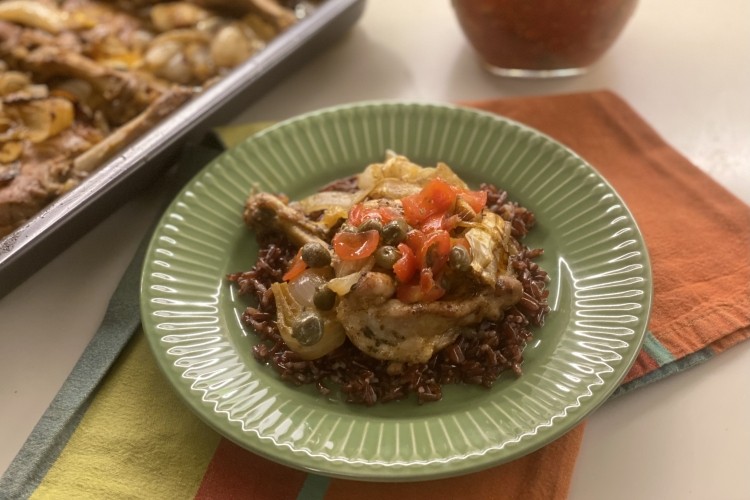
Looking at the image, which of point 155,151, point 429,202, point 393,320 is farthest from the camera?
point 155,151

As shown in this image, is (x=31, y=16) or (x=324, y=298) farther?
(x=31, y=16)

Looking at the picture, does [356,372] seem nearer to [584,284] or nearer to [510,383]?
[510,383]

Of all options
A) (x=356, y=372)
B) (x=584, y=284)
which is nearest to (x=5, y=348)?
(x=356, y=372)

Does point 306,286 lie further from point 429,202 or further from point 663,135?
point 663,135

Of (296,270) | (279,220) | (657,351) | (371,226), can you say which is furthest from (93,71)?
(657,351)

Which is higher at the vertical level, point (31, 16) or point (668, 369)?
point (668, 369)

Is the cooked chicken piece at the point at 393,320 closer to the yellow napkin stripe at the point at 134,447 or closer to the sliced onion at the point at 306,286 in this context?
the sliced onion at the point at 306,286

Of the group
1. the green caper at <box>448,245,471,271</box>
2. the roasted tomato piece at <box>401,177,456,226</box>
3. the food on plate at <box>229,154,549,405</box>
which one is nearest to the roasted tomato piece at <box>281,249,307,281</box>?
the food on plate at <box>229,154,549,405</box>
